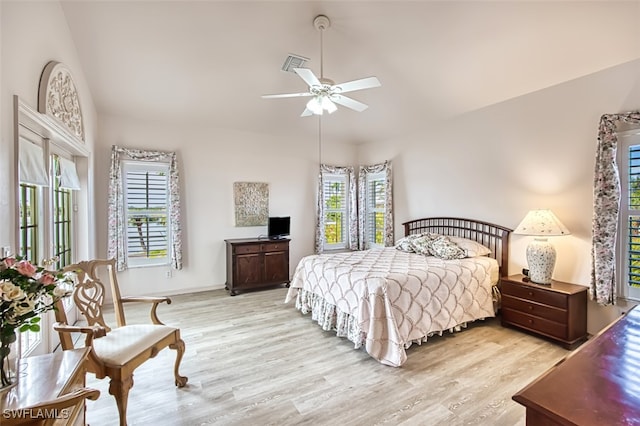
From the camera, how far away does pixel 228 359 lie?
2.90 metres

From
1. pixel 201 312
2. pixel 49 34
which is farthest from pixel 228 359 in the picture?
pixel 49 34

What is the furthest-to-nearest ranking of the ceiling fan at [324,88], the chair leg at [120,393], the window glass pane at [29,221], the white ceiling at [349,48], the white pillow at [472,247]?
the white pillow at [472,247], the white ceiling at [349,48], the ceiling fan at [324,88], the window glass pane at [29,221], the chair leg at [120,393]

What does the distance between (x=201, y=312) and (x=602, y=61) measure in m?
5.42

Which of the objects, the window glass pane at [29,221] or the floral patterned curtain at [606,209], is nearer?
the window glass pane at [29,221]

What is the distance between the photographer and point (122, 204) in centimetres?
458

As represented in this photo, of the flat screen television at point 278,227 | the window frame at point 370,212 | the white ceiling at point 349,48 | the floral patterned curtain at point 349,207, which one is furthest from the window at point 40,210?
the window frame at point 370,212

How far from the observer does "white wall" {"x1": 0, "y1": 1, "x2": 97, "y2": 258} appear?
1.88 metres

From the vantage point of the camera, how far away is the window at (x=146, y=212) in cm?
471

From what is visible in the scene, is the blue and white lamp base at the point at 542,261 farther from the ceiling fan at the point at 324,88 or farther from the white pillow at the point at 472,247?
the ceiling fan at the point at 324,88

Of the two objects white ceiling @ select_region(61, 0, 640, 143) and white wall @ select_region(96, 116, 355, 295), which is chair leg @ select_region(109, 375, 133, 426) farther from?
white ceiling @ select_region(61, 0, 640, 143)

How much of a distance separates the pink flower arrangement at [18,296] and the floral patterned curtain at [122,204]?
3.65 meters

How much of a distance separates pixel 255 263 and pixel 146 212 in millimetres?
1903

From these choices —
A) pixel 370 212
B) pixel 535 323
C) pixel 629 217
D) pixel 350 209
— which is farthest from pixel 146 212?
pixel 629 217

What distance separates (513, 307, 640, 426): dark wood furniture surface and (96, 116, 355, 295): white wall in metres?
5.01
